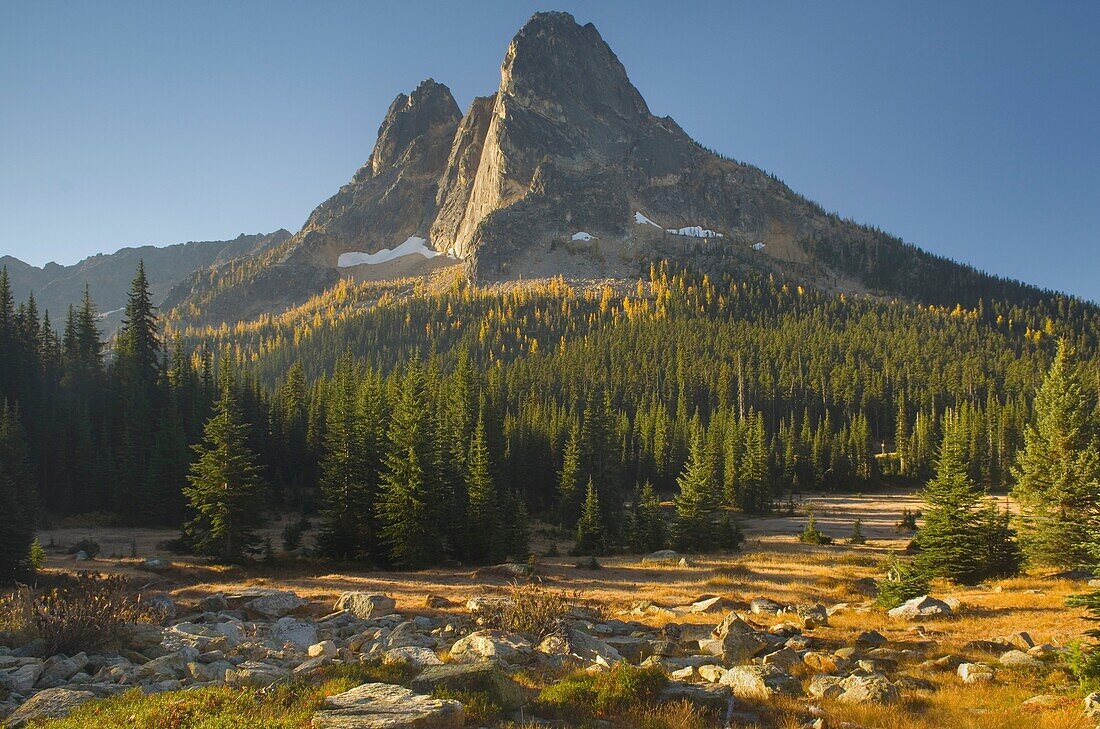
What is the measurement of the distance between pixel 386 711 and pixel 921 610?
19.1 m

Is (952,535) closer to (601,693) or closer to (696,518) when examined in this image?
(696,518)

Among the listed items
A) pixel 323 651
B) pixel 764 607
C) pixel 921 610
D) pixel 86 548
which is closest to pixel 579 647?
pixel 323 651

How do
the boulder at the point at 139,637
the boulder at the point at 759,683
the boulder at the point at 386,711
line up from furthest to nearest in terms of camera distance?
the boulder at the point at 139,637 < the boulder at the point at 759,683 < the boulder at the point at 386,711

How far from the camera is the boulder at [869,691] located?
1141cm

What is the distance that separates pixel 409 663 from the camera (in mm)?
13039

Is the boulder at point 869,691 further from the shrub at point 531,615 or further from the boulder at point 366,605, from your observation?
the boulder at point 366,605

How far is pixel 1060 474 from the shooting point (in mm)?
29438

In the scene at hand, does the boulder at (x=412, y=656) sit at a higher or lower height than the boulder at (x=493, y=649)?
higher

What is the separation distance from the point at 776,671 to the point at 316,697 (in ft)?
31.2

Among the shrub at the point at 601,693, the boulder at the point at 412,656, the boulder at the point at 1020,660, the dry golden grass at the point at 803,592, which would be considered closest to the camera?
the shrub at the point at 601,693

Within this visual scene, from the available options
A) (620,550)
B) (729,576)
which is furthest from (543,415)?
(729,576)

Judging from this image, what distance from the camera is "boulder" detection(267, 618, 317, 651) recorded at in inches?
645

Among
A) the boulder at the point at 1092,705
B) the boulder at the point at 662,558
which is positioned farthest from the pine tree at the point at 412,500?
the boulder at the point at 1092,705

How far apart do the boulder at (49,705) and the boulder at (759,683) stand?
1191cm
